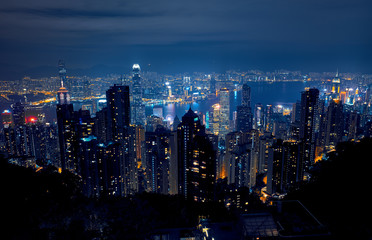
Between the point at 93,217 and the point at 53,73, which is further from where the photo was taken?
the point at 53,73

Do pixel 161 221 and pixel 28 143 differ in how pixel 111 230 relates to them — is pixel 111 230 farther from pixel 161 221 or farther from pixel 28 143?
pixel 28 143

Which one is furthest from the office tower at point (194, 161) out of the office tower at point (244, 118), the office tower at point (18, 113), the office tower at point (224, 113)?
the office tower at point (18, 113)

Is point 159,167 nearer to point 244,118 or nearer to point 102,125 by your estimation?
point 102,125

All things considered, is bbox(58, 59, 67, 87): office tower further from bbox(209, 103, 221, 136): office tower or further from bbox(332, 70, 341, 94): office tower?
bbox(332, 70, 341, 94): office tower

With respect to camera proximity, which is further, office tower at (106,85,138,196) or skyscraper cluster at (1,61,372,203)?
office tower at (106,85,138,196)

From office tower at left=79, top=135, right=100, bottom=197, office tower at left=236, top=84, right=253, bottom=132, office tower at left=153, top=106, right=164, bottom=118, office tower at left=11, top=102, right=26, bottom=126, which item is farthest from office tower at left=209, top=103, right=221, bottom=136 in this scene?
office tower at left=11, top=102, right=26, bottom=126

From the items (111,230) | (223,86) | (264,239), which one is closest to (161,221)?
(111,230)
